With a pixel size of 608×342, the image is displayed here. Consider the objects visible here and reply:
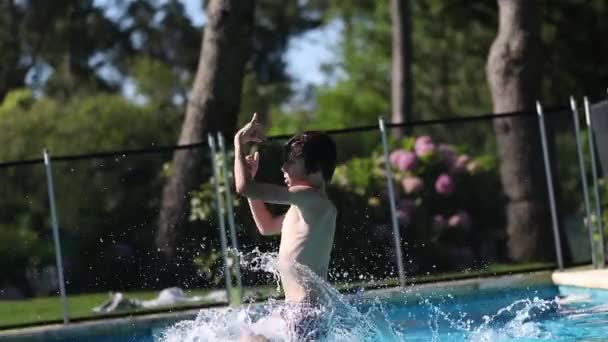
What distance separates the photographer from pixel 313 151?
542 cm

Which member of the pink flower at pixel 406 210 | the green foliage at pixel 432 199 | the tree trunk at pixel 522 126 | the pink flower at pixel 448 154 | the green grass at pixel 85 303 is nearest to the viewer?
the green grass at pixel 85 303

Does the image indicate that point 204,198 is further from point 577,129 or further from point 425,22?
point 425,22

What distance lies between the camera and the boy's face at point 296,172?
545 cm

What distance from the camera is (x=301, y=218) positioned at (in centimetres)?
551

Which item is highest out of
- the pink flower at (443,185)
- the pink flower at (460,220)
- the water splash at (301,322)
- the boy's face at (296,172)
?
the boy's face at (296,172)

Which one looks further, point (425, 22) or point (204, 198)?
point (425, 22)

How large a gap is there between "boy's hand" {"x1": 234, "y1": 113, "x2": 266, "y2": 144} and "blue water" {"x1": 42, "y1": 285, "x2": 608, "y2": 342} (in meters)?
0.83

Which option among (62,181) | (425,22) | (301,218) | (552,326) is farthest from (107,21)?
(301,218)

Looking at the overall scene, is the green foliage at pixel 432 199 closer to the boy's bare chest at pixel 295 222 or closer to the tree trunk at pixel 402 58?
the tree trunk at pixel 402 58

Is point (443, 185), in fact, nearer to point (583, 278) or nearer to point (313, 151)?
point (583, 278)

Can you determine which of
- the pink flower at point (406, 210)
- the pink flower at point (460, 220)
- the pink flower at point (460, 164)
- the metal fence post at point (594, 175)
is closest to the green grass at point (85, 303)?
the metal fence post at point (594, 175)

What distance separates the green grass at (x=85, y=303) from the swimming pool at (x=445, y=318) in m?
0.41

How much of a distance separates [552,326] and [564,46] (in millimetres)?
15185

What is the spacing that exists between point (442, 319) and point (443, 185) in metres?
4.97
